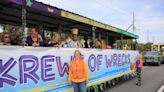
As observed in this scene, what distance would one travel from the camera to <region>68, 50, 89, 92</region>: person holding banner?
8.45 metres

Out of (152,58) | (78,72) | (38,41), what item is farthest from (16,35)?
(152,58)

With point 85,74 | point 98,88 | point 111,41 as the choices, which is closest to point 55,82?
point 85,74

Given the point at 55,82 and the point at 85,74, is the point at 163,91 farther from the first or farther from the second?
the point at 55,82

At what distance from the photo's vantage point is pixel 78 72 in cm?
844

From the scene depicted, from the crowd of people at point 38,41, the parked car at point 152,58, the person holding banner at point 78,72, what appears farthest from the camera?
the parked car at point 152,58

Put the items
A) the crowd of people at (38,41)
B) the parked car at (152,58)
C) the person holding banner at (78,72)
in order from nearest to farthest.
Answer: the crowd of people at (38,41), the person holding banner at (78,72), the parked car at (152,58)

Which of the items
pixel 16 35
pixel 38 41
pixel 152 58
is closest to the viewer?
pixel 38 41

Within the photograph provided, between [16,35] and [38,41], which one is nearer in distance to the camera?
[38,41]

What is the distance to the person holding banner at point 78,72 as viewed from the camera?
8.45 metres

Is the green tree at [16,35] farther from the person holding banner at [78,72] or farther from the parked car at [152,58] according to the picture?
the parked car at [152,58]

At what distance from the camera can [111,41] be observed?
1922 centimetres

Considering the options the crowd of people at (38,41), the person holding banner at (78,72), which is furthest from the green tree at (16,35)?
the person holding banner at (78,72)

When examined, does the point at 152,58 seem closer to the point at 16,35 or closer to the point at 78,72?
the point at 16,35

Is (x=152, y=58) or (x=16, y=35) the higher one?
(x=16, y=35)
